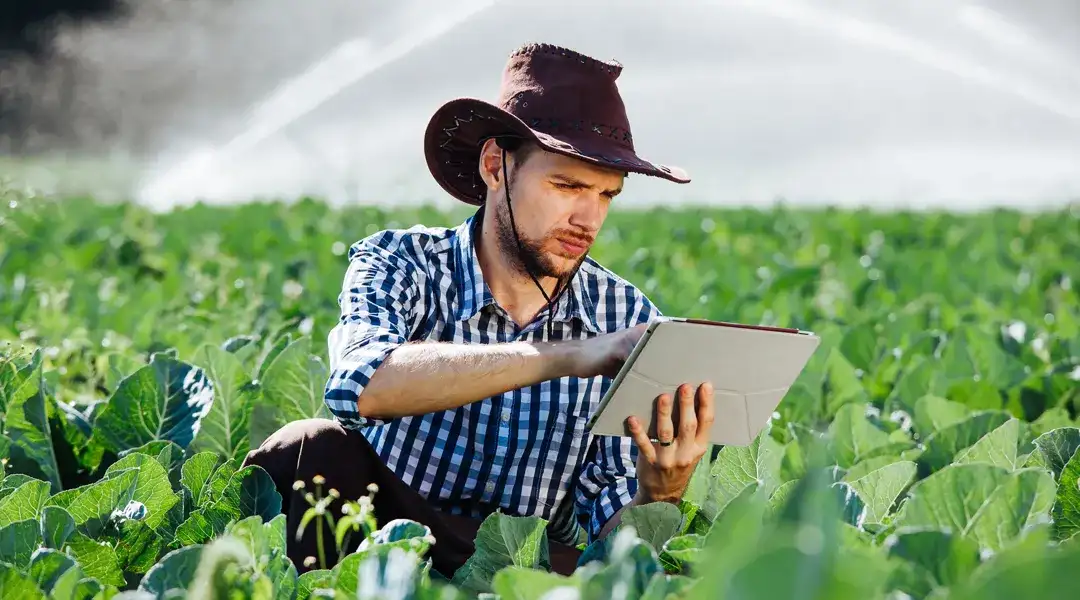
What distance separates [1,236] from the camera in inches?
279

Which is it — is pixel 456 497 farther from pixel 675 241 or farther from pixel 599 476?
pixel 675 241

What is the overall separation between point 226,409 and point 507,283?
31.6 inches

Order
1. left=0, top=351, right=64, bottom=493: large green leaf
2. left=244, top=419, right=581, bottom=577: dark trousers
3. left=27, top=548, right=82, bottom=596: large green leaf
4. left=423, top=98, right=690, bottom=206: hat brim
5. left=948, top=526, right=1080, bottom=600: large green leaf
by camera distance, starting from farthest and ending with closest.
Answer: left=0, top=351, right=64, bottom=493: large green leaf → left=423, top=98, right=690, bottom=206: hat brim → left=244, top=419, right=581, bottom=577: dark trousers → left=27, top=548, right=82, bottom=596: large green leaf → left=948, top=526, right=1080, bottom=600: large green leaf

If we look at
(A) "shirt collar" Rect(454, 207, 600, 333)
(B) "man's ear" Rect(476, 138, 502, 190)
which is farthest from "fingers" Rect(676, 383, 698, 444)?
(B) "man's ear" Rect(476, 138, 502, 190)

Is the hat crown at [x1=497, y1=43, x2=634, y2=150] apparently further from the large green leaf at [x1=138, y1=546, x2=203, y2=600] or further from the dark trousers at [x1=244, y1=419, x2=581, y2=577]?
the large green leaf at [x1=138, y1=546, x2=203, y2=600]

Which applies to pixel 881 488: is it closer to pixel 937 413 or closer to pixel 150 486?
pixel 937 413

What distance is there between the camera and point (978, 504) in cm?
162

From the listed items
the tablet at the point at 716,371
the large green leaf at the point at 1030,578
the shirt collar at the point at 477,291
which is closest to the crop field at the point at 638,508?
the large green leaf at the point at 1030,578

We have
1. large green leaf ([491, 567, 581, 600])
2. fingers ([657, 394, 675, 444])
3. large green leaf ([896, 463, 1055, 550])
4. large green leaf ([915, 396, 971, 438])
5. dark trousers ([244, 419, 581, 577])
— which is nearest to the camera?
large green leaf ([491, 567, 581, 600])

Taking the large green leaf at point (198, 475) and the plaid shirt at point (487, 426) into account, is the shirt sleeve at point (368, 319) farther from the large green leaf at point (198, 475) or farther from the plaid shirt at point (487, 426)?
the large green leaf at point (198, 475)

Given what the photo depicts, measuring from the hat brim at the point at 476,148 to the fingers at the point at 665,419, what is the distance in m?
0.55

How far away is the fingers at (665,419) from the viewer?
7.48ft

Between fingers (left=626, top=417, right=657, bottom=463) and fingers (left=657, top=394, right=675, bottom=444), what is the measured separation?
28 mm

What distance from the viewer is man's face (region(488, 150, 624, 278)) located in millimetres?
→ 2641
